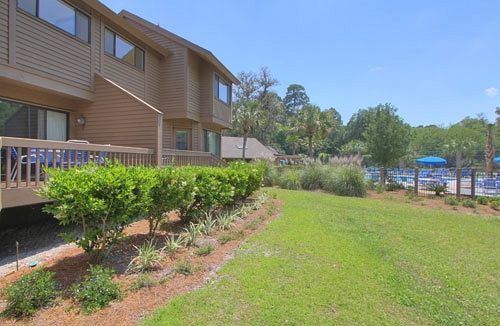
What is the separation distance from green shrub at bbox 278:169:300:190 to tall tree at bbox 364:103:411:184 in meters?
9.23

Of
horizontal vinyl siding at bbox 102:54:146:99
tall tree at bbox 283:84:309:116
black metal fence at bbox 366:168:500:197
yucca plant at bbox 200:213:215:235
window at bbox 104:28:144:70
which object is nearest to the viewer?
yucca plant at bbox 200:213:215:235

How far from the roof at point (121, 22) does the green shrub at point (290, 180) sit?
8.25 metres

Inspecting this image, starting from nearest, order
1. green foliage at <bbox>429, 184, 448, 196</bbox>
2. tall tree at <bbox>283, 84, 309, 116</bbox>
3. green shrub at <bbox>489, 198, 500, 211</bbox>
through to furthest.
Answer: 1. green shrub at <bbox>489, 198, 500, 211</bbox>
2. green foliage at <bbox>429, 184, 448, 196</bbox>
3. tall tree at <bbox>283, 84, 309, 116</bbox>

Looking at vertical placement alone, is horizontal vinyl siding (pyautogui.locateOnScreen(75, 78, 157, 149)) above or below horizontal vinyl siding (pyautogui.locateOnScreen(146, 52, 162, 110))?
below

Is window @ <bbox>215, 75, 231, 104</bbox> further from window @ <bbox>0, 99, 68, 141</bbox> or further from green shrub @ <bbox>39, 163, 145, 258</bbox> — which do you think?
green shrub @ <bbox>39, 163, 145, 258</bbox>

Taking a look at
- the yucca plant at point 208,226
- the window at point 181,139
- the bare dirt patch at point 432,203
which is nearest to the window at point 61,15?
the window at point 181,139

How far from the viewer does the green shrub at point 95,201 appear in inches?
159

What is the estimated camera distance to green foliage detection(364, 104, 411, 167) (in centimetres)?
2264

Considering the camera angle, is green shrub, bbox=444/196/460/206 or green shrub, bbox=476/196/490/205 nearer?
green shrub, bbox=444/196/460/206

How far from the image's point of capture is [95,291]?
3.70m

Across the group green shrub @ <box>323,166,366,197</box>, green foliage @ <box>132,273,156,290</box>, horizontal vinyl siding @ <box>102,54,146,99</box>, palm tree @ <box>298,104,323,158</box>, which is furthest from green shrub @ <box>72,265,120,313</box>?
palm tree @ <box>298,104,323,158</box>

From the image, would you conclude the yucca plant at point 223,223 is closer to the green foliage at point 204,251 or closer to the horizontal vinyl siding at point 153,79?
the green foliage at point 204,251

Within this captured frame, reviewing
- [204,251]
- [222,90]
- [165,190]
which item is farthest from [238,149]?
[204,251]

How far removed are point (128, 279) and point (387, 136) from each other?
22.0m
